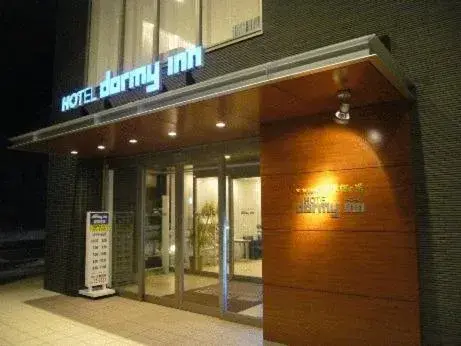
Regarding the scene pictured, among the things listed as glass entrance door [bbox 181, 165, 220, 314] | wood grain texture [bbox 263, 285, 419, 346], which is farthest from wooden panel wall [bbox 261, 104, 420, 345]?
glass entrance door [bbox 181, 165, 220, 314]

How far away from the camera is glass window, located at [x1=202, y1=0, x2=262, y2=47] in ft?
21.9

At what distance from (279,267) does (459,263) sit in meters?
2.31

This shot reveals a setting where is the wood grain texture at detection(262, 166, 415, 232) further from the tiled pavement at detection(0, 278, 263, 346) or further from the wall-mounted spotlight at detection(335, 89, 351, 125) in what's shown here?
the tiled pavement at detection(0, 278, 263, 346)

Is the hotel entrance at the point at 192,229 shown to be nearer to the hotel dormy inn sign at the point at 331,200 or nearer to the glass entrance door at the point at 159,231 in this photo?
the glass entrance door at the point at 159,231

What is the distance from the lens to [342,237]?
17.1ft

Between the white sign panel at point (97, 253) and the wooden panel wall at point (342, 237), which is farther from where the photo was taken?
the white sign panel at point (97, 253)

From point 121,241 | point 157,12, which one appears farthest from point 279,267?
point 157,12

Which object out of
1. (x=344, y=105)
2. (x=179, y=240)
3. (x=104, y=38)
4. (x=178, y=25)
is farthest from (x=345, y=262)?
(x=104, y=38)

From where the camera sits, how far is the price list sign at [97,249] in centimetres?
865

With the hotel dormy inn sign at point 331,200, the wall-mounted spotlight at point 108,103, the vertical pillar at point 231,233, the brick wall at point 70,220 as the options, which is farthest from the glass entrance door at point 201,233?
the hotel dormy inn sign at point 331,200

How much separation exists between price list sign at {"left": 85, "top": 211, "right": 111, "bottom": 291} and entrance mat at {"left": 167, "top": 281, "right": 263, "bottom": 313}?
1746 millimetres

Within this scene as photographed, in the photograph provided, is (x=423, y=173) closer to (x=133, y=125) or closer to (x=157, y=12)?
(x=133, y=125)

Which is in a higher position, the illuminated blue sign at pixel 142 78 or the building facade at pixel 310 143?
the illuminated blue sign at pixel 142 78

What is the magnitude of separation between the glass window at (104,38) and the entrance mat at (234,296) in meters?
5.20
